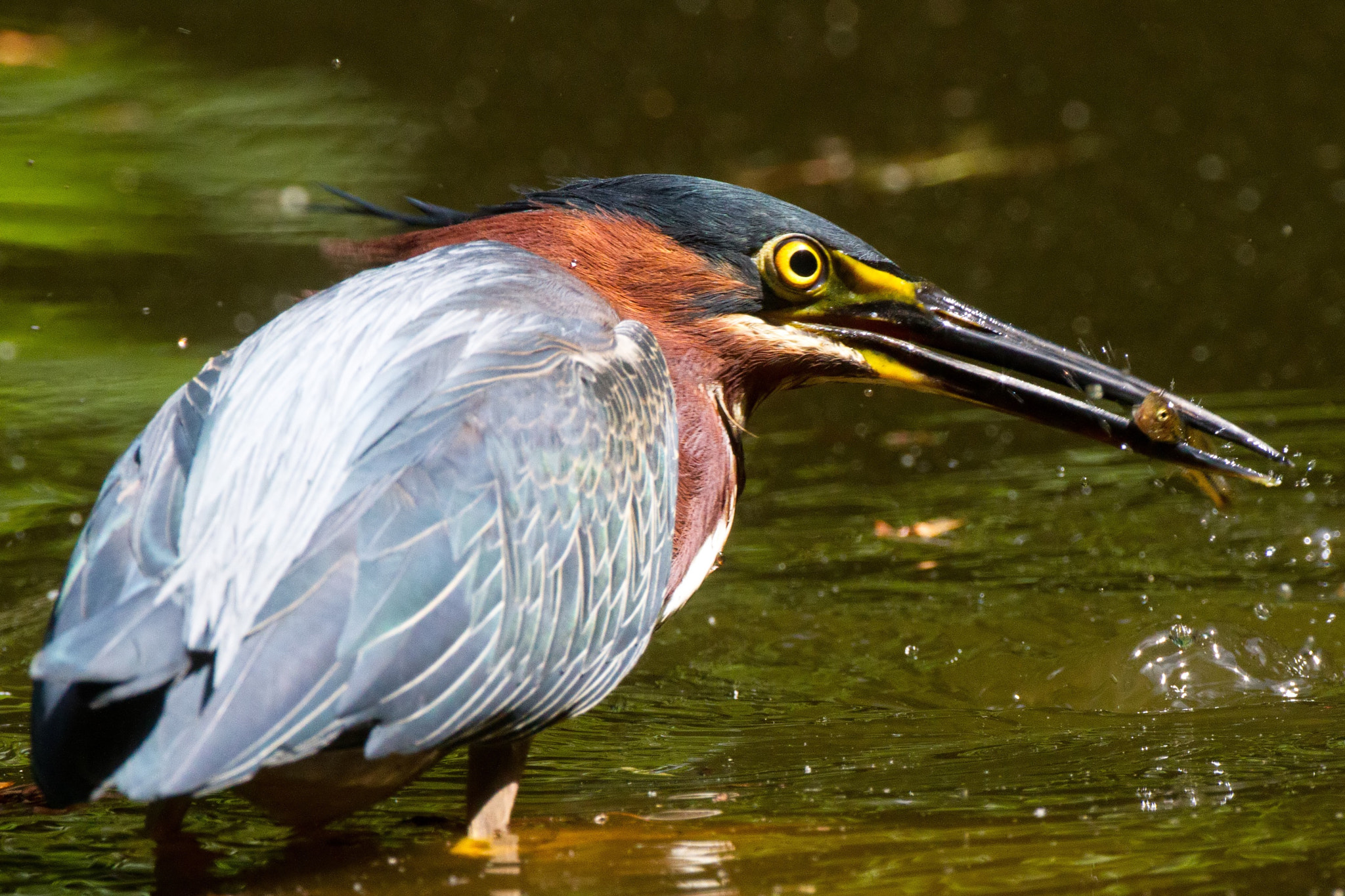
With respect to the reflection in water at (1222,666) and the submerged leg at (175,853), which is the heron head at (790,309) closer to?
the reflection in water at (1222,666)

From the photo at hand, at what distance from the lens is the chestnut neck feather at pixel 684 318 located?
12.9 feet

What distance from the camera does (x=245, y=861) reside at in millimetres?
3414

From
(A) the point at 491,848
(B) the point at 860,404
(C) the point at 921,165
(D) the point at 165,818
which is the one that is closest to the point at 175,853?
(D) the point at 165,818

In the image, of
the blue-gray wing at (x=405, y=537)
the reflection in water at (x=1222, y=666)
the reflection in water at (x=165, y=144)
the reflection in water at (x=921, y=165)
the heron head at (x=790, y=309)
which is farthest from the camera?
the reflection in water at (x=921, y=165)

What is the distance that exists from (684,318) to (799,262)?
1.01 ft

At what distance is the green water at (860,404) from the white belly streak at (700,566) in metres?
0.41

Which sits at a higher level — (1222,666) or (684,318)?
(684,318)

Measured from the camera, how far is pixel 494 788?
11.3 feet

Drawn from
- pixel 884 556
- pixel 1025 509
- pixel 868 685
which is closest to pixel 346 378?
pixel 868 685

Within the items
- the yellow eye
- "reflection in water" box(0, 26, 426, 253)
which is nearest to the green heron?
the yellow eye

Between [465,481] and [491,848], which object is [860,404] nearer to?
[491,848]

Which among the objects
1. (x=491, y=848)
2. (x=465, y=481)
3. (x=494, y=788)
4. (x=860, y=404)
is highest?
(x=860, y=404)

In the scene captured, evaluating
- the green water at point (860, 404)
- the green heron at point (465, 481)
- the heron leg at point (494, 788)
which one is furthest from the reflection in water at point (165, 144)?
the heron leg at point (494, 788)

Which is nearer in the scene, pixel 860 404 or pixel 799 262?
pixel 799 262
